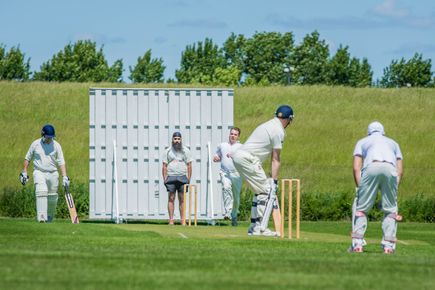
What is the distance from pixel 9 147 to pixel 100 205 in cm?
2808

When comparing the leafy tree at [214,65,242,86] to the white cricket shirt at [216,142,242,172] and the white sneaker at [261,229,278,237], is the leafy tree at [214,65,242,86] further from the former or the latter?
the white sneaker at [261,229,278,237]

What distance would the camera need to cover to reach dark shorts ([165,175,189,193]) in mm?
29953

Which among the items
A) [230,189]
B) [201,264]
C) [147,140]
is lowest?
[201,264]

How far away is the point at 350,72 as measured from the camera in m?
118

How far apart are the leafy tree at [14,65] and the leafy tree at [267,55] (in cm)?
2421

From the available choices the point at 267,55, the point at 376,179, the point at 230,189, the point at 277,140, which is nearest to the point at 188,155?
the point at 230,189

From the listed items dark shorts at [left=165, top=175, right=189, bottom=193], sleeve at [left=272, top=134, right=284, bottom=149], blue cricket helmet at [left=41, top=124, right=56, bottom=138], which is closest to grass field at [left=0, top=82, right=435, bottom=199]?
dark shorts at [left=165, top=175, right=189, bottom=193]

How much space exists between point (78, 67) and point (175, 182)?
262 feet

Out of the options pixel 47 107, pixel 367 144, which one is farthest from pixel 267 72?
pixel 367 144

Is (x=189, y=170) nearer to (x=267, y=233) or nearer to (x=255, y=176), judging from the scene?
(x=267, y=233)

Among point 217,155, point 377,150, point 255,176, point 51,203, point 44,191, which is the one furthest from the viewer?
point 217,155

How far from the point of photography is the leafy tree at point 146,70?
383 feet

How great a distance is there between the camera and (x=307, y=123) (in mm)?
67750

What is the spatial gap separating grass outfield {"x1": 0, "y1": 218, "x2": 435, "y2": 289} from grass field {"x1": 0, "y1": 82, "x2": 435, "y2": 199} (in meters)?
27.6
